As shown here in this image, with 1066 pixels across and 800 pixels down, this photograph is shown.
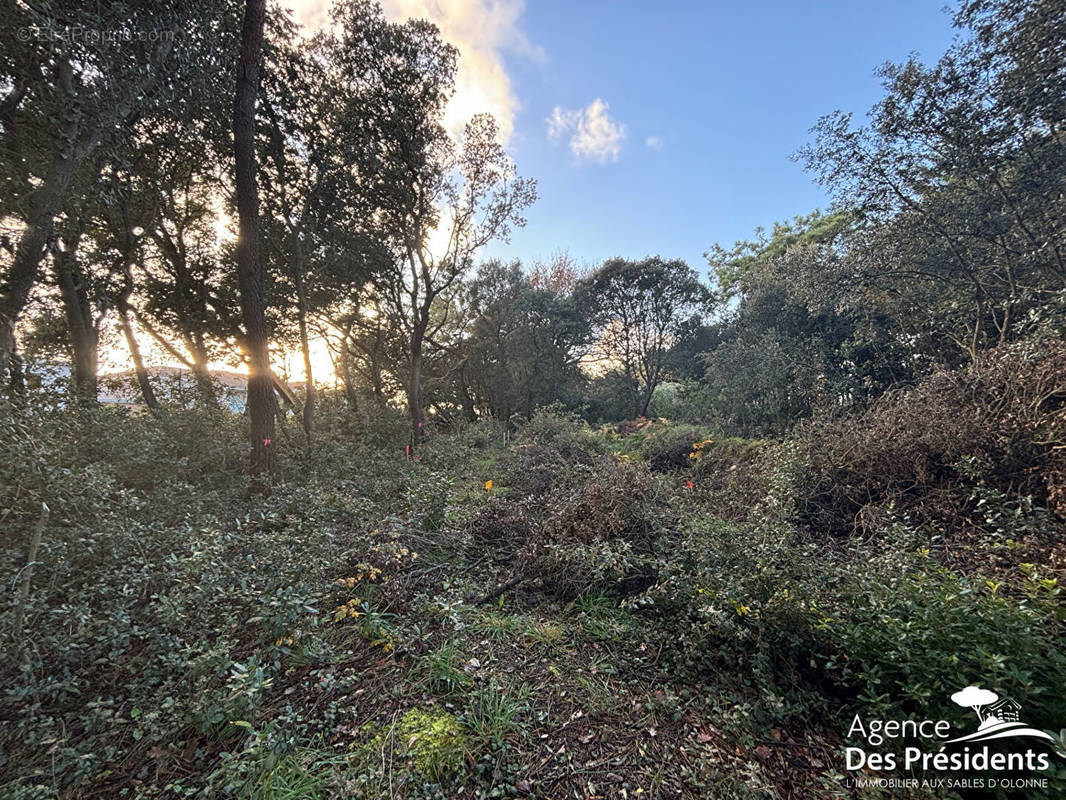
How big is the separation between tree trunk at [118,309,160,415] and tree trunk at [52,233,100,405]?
767 mm

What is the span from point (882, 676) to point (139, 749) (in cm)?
342

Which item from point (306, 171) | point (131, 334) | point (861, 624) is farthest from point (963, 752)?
point (131, 334)

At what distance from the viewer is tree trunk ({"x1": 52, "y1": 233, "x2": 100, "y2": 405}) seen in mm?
6164

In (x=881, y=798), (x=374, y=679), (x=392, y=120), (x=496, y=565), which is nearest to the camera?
(x=881, y=798)

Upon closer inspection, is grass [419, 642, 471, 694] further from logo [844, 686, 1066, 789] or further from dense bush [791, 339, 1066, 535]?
dense bush [791, 339, 1066, 535]

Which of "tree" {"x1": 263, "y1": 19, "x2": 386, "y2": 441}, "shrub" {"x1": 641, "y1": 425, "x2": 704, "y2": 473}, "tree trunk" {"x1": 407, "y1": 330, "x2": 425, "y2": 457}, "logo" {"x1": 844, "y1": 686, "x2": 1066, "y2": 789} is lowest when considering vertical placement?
"logo" {"x1": 844, "y1": 686, "x2": 1066, "y2": 789}

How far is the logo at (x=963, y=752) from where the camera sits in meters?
1.48

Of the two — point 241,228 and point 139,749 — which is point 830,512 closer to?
point 139,749

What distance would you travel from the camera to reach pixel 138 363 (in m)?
8.34

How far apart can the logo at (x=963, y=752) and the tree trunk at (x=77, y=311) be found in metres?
9.56

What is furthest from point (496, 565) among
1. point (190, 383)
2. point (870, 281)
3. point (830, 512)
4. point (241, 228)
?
point (190, 383)

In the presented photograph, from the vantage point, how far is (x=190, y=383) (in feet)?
26.0

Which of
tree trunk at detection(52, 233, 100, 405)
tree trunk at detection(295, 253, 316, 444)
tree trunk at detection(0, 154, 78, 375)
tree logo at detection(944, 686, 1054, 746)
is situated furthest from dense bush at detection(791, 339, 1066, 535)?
tree trunk at detection(52, 233, 100, 405)

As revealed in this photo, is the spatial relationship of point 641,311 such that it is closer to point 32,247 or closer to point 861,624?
point 861,624
